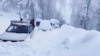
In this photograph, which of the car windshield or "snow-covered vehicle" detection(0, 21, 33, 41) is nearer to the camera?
"snow-covered vehicle" detection(0, 21, 33, 41)

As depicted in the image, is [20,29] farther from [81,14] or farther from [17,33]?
[81,14]

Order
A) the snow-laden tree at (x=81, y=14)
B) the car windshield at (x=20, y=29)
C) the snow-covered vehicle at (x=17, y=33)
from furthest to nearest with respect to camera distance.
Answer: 1. the snow-laden tree at (x=81, y=14)
2. the car windshield at (x=20, y=29)
3. the snow-covered vehicle at (x=17, y=33)

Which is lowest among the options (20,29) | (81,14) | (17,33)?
(81,14)

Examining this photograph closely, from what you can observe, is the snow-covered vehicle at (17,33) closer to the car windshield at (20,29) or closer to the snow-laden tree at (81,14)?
the car windshield at (20,29)

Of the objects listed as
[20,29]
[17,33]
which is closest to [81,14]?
[20,29]

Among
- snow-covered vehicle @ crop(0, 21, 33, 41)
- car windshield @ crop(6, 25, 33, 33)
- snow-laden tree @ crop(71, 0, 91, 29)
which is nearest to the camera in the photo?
snow-covered vehicle @ crop(0, 21, 33, 41)

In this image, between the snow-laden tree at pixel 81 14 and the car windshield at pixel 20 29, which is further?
the snow-laden tree at pixel 81 14

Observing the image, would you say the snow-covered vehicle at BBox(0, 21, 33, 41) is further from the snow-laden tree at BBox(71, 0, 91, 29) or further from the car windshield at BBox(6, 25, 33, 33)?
the snow-laden tree at BBox(71, 0, 91, 29)

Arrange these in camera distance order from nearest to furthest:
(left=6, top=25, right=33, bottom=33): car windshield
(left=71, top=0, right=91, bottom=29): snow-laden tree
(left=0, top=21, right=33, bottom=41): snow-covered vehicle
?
1. (left=0, top=21, right=33, bottom=41): snow-covered vehicle
2. (left=6, top=25, right=33, bottom=33): car windshield
3. (left=71, top=0, right=91, bottom=29): snow-laden tree

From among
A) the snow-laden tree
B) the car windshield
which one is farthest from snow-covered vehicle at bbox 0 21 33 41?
the snow-laden tree

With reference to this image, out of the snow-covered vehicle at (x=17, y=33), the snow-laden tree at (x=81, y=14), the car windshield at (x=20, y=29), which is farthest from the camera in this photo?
the snow-laden tree at (x=81, y=14)

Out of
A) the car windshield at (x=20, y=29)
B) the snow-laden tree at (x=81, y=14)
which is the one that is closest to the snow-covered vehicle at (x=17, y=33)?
the car windshield at (x=20, y=29)

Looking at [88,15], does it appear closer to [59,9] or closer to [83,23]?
[83,23]

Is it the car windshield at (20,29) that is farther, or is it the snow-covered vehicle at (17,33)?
the car windshield at (20,29)
